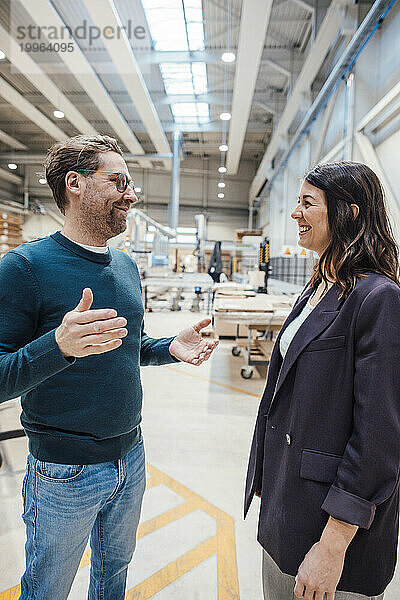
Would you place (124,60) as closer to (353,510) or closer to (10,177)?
(10,177)

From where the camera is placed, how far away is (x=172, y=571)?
1924 millimetres

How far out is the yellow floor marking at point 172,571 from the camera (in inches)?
70.7

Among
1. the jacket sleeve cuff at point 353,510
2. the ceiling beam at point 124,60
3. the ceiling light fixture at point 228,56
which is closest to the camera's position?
the jacket sleeve cuff at point 353,510

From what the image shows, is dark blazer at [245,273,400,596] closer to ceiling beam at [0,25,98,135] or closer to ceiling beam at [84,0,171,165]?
ceiling beam at [84,0,171,165]

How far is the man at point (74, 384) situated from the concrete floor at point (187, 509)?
0.82 meters

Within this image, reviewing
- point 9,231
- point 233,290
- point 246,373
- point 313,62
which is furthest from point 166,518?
point 9,231

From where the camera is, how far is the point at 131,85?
332 inches

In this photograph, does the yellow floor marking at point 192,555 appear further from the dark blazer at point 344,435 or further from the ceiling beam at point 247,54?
the ceiling beam at point 247,54

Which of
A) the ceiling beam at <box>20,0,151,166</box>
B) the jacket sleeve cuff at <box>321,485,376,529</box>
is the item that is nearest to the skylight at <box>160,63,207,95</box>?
the ceiling beam at <box>20,0,151,166</box>

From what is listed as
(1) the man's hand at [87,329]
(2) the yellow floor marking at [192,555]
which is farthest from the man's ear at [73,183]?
(2) the yellow floor marking at [192,555]

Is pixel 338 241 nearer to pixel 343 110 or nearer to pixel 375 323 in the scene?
pixel 375 323

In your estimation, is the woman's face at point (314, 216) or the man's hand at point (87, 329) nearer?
the man's hand at point (87, 329)

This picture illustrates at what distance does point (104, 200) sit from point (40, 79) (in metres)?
8.79

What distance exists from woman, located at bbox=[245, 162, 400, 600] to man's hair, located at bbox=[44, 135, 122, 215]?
658 mm
